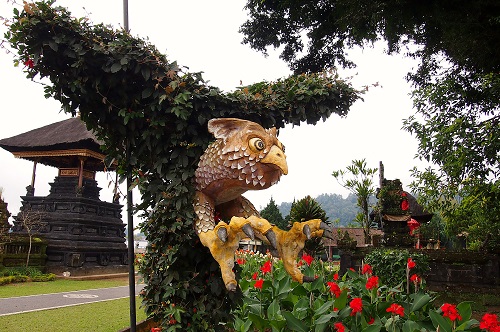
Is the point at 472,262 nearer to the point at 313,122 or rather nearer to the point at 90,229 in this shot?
the point at 313,122

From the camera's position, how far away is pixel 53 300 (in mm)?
8125

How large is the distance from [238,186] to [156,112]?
75 cm

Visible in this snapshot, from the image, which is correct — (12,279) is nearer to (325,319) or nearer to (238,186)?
(325,319)

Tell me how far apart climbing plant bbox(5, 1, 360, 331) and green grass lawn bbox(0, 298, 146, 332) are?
3.16 m

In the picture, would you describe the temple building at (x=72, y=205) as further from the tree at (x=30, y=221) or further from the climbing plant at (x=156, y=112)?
the climbing plant at (x=156, y=112)

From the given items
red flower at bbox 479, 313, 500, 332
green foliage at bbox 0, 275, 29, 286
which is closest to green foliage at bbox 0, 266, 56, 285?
green foliage at bbox 0, 275, 29, 286

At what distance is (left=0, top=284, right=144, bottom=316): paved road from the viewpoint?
277 inches

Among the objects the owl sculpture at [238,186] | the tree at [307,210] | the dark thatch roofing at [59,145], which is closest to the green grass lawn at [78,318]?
the owl sculpture at [238,186]

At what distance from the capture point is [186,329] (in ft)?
7.56

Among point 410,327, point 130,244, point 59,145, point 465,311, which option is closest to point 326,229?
point 130,244

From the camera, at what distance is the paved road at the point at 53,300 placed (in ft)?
23.1

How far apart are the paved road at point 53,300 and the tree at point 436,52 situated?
6.32 m

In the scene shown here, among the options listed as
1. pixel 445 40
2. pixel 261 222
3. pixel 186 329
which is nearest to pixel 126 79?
pixel 261 222

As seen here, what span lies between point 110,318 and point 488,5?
7396mm
